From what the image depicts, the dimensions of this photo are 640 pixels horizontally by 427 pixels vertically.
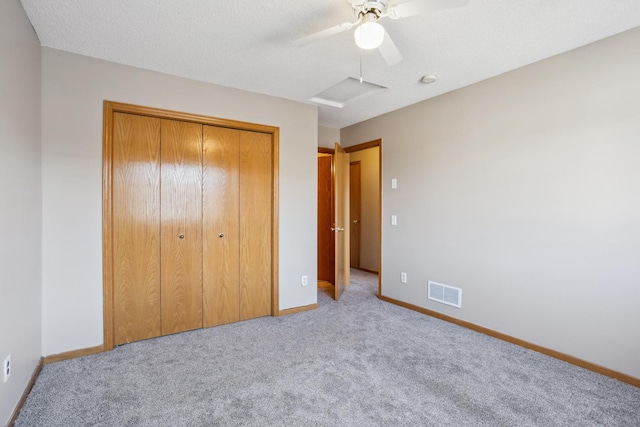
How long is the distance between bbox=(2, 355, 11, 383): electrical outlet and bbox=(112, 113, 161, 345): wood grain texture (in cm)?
96

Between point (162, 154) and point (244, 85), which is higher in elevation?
point (244, 85)

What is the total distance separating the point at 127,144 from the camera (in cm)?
269

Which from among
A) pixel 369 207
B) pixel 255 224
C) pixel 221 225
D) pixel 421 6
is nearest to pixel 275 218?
pixel 255 224

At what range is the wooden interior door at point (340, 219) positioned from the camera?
405cm

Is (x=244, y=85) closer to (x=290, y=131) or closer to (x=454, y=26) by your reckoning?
(x=290, y=131)

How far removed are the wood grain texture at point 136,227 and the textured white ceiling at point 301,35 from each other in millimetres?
616

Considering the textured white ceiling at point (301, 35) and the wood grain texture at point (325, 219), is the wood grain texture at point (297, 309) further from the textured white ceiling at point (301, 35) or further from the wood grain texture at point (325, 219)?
the textured white ceiling at point (301, 35)

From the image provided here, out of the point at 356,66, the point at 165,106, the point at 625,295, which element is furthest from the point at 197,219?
the point at 625,295

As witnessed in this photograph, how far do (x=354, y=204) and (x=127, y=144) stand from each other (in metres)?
4.28

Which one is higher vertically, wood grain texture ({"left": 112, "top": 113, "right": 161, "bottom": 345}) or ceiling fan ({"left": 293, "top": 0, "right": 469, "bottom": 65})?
ceiling fan ({"left": 293, "top": 0, "right": 469, "bottom": 65})

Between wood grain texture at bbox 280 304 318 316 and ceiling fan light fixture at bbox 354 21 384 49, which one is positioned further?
wood grain texture at bbox 280 304 318 316

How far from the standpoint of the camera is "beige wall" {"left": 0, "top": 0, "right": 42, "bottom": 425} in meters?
1.61

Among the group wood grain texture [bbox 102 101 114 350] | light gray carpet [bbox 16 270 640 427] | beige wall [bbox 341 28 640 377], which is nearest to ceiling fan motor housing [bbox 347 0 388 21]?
beige wall [bbox 341 28 640 377]

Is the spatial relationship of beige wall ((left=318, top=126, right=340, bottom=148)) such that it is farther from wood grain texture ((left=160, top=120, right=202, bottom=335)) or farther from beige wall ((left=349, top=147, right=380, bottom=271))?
wood grain texture ((left=160, top=120, right=202, bottom=335))
